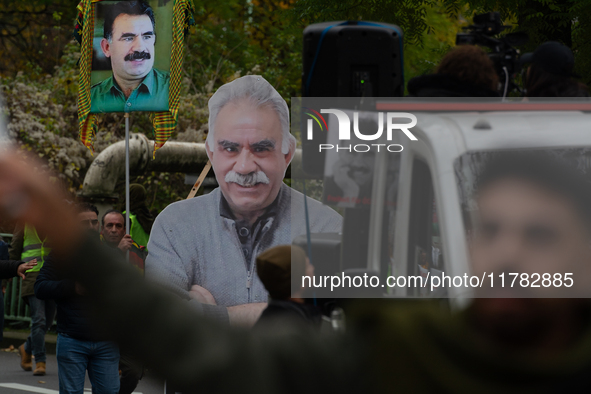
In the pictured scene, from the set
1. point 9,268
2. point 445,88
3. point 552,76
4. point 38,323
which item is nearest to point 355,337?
point 445,88

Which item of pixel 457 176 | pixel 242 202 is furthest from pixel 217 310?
pixel 457 176

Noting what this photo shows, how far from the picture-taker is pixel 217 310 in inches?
167

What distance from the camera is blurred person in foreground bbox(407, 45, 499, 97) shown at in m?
2.78

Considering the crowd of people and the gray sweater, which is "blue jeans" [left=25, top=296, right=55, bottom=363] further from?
the crowd of people

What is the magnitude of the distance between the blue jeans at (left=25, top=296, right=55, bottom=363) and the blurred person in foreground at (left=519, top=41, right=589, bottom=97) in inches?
275

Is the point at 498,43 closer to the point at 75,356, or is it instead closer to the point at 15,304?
the point at 75,356

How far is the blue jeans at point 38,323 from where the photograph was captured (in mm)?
8852

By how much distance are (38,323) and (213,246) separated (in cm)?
500

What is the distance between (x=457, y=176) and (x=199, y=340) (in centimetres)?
130

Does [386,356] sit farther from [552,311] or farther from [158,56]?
[158,56]

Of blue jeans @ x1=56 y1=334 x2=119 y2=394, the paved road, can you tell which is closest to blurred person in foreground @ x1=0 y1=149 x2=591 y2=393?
blue jeans @ x1=56 y1=334 x2=119 y2=394

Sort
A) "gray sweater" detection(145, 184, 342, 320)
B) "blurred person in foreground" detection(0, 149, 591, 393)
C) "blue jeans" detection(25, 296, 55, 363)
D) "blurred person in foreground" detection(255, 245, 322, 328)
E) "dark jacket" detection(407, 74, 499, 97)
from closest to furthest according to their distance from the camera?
"blurred person in foreground" detection(0, 149, 591, 393) → "dark jacket" detection(407, 74, 499, 97) → "blurred person in foreground" detection(255, 245, 322, 328) → "gray sweater" detection(145, 184, 342, 320) → "blue jeans" detection(25, 296, 55, 363)

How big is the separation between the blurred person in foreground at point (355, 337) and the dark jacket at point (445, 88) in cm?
157

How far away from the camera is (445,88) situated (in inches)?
110
